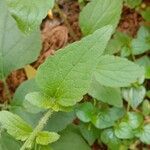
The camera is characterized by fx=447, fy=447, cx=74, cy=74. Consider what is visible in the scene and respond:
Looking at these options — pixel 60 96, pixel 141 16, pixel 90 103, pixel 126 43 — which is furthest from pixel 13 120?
pixel 141 16

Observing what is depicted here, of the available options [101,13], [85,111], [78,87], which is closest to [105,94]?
[85,111]

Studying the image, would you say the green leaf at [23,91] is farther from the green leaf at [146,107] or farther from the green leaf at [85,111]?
the green leaf at [146,107]

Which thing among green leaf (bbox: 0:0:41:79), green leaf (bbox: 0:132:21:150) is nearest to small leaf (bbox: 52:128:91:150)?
green leaf (bbox: 0:132:21:150)

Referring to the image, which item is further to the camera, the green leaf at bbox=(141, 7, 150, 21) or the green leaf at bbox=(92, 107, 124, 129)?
the green leaf at bbox=(141, 7, 150, 21)

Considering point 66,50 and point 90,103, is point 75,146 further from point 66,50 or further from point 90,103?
point 66,50

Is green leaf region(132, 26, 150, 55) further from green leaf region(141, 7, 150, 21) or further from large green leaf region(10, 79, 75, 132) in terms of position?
large green leaf region(10, 79, 75, 132)
